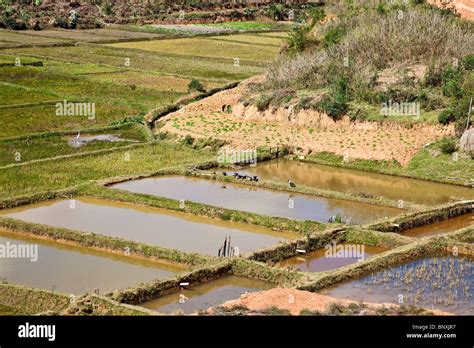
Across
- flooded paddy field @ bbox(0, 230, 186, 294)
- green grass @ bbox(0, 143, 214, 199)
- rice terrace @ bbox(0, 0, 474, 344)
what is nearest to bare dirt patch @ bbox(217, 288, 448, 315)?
rice terrace @ bbox(0, 0, 474, 344)

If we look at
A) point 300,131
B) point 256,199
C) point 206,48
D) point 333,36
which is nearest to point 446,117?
point 300,131

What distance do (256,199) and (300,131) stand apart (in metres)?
6.35

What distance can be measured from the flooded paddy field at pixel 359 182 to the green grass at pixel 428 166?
0.61 ft

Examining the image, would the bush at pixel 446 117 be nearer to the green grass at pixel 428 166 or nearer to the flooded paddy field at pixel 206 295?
the green grass at pixel 428 166

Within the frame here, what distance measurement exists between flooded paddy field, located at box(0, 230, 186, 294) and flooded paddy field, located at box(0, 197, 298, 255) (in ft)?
3.44

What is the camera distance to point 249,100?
3044cm

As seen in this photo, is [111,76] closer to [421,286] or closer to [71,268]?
[71,268]

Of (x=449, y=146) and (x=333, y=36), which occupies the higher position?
(x=333, y=36)

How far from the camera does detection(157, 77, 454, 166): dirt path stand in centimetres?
2612

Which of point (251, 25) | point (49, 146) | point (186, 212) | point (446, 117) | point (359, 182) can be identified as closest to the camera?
point (186, 212)

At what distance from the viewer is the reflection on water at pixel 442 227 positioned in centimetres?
1983

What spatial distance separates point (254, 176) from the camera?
24.5 meters
